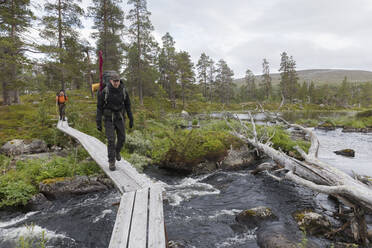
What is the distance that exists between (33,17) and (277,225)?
19.9m

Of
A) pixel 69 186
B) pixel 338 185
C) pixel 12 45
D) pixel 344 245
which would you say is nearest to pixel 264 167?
pixel 338 185

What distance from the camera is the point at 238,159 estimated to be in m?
10.9

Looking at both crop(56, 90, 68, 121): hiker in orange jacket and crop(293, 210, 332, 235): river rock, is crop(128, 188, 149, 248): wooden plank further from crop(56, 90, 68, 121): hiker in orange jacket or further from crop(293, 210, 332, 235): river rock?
crop(56, 90, 68, 121): hiker in orange jacket

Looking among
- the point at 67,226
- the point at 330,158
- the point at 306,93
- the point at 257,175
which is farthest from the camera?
the point at 306,93

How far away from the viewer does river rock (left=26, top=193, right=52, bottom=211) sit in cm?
668

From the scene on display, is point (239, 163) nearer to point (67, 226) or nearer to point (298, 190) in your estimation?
point (298, 190)

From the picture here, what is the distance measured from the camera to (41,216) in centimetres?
618

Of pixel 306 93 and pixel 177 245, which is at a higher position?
pixel 306 93

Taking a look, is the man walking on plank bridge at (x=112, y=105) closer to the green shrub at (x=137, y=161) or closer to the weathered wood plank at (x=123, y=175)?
the weathered wood plank at (x=123, y=175)

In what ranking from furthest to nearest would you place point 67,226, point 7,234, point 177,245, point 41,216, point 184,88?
point 184,88 → point 41,216 → point 67,226 → point 7,234 → point 177,245

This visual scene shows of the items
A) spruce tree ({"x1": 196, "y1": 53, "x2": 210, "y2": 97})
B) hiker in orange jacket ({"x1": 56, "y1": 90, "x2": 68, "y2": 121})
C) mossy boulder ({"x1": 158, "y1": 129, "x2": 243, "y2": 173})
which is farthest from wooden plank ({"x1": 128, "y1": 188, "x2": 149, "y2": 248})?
spruce tree ({"x1": 196, "y1": 53, "x2": 210, "y2": 97})

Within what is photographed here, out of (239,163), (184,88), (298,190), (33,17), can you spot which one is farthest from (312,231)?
(184,88)

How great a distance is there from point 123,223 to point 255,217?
397 cm

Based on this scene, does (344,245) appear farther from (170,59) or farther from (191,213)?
(170,59)
